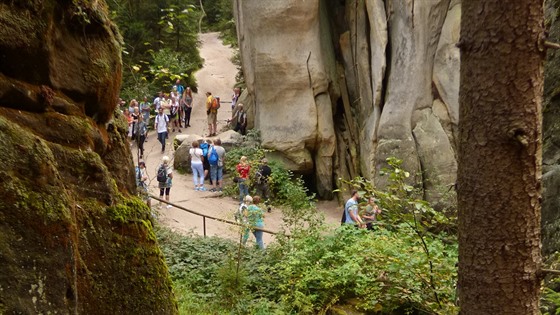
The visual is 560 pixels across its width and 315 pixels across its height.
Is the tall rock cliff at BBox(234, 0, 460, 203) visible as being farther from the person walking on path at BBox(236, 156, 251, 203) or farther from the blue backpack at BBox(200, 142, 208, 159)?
the person walking on path at BBox(236, 156, 251, 203)

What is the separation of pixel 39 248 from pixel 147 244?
1.10 meters

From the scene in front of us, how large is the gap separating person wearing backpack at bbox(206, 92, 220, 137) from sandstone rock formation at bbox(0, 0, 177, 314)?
59.0 feet

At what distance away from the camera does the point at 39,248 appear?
2945 mm

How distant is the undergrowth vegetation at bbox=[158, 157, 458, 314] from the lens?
7082 mm

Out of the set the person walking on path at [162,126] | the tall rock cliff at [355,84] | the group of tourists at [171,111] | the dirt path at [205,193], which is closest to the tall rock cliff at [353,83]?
the tall rock cliff at [355,84]

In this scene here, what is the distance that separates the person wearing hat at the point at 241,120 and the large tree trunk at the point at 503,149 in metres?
18.7

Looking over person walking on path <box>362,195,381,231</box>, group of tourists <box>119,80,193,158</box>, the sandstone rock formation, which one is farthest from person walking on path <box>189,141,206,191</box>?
the sandstone rock formation

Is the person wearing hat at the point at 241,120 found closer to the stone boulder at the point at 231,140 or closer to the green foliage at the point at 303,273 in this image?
the stone boulder at the point at 231,140

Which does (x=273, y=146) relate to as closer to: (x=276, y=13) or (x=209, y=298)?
(x=276, y=13)

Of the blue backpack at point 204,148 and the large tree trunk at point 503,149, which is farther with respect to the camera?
the blue backpack at point 204,148

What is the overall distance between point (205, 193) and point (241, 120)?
4699 mm

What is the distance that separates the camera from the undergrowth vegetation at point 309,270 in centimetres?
708

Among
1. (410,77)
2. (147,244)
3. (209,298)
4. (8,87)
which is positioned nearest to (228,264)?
(209,298)

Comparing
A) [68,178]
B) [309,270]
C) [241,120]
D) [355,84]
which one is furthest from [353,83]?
[68,178]
